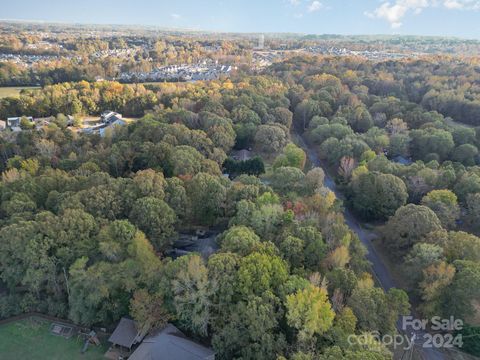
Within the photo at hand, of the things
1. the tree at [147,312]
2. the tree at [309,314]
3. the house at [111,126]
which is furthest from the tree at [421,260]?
the house at [111,126]

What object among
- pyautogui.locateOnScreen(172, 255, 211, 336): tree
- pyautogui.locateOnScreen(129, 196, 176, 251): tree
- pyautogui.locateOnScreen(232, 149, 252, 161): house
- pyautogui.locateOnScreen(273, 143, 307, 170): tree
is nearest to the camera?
pyautogui.locateOnScreen(172, 255, 211, 336): tree

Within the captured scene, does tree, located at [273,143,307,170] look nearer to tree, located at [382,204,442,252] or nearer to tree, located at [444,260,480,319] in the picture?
tree, located at [382,204,442,252]

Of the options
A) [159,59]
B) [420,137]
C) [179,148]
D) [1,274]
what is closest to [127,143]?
[179,148]

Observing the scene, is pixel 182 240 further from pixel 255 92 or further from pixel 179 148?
pixel 255 92

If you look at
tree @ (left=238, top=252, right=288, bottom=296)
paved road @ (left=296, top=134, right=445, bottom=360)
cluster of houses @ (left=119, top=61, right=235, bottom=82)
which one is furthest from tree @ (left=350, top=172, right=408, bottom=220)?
cluster of houses @ (left=119, top=61, right=235, bottom=82)

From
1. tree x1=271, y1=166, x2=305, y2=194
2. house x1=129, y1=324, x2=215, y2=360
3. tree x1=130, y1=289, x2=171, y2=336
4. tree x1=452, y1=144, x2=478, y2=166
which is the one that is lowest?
house x1=129, y1=324, x2=215, y2=360

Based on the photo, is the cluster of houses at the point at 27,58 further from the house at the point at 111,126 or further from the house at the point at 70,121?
the house at the point at 111,126
